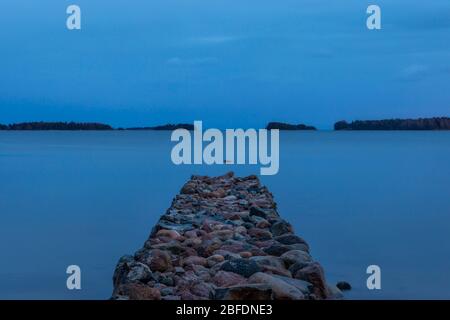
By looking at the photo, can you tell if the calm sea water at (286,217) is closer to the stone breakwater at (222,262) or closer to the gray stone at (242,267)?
the stone breakwater at (222,262)

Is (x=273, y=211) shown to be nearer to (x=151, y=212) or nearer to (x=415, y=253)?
(x=151, y=212)

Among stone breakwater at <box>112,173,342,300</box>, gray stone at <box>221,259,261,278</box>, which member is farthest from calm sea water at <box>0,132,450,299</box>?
gray stone at <box>221,259,261,278</box>

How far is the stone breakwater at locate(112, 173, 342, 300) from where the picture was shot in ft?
10.9

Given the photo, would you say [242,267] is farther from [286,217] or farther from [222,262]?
[286,217]

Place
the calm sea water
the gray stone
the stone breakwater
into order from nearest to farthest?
1. the stone breakwater
2. the gray stone
3. the calm sea water

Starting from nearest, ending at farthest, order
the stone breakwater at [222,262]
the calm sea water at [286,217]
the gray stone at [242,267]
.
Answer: the stone breakwater at [222,262], the gray stone at [242,267], the calm sea water at [286,217]

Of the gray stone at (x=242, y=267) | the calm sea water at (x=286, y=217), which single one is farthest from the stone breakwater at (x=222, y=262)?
the calm sea water at (x=286, y=217)

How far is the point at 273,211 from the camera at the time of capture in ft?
19.4

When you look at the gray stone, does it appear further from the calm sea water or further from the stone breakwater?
the calm sea water

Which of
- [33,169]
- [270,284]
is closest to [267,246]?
[270,284]

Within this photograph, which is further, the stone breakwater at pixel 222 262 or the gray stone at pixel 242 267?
the gray stone at pixel 242 267

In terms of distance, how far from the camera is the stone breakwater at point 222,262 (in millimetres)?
3312

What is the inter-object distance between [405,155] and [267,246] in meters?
9.90

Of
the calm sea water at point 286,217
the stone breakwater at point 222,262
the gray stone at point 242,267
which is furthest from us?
the calm sea water at point 286,217
